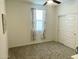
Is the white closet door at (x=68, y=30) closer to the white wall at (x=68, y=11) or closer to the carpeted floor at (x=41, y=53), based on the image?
the white wall at (x=68, y=11)

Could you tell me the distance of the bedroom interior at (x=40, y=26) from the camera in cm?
520

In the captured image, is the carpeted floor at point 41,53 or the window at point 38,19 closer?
the carpeted floor at point 41,53

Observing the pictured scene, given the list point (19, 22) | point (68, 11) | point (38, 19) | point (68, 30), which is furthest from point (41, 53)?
point (68, 11)

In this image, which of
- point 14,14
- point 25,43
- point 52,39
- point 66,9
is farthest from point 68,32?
point 14,14

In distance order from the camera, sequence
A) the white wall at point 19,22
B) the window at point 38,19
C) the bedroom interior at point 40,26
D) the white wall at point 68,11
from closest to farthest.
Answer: the white wall at point 68,11 → the bedroom interior at point 40,26 → the white wall at point 19,22 → the window at point 38,19

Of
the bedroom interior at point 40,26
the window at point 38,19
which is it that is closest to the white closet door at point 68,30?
the bedroom interior at point 40,26

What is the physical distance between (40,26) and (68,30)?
6.07ft

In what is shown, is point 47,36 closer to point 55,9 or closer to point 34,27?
point 34,27

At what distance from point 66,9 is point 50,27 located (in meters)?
1.86

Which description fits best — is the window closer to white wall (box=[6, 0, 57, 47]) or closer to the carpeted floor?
white wall (box=[6, 0, 57, 47])

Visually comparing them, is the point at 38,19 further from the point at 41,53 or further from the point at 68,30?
the point at 41,53

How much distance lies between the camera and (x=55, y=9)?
698 centimetres

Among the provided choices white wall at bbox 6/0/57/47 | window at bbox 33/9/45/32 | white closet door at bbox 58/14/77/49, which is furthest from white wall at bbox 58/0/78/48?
white wall at bbox 6/0/57/47

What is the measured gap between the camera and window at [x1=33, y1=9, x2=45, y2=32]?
246 inches
